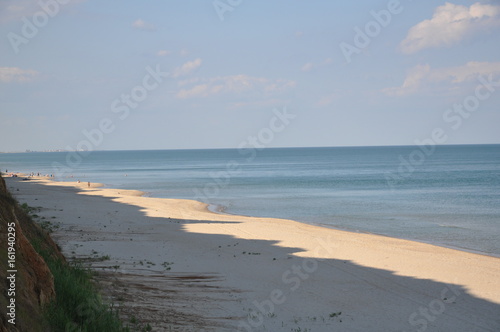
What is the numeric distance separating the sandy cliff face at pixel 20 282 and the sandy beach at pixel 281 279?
2924mm

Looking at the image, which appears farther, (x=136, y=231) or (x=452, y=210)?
(x=452, y=210)

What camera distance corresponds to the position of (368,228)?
107 ft

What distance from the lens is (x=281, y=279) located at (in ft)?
52.6

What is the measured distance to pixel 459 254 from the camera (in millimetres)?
22812

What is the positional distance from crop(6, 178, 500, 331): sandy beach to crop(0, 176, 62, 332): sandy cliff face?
2.92m

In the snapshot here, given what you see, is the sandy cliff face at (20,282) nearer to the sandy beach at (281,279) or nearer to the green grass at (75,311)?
the green grass at (75,311)

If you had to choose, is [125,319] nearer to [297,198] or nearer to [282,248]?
[282,248]

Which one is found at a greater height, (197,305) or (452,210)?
(452,210)

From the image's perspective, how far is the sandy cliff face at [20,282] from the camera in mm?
6595

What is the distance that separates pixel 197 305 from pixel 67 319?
4.85 metres

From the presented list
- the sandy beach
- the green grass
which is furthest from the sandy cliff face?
the sandy beach

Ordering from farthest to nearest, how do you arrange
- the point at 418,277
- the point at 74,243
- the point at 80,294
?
the point at 74,243, the point at 418,277, the point at 80,294

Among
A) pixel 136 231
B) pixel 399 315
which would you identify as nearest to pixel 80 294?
pixel 399 315

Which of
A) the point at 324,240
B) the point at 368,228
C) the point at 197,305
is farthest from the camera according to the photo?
the point at 368,228
